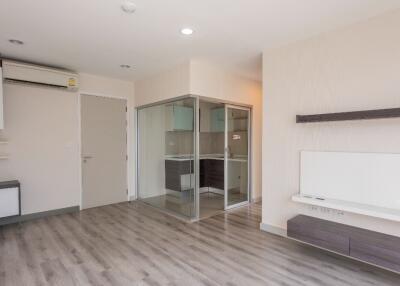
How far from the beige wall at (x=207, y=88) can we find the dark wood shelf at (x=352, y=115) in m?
1.76

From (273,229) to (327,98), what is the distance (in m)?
1.99

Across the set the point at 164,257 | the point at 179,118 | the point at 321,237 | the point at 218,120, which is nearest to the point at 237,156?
the point at 218,120

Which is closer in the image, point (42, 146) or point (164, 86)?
point (42, 146)

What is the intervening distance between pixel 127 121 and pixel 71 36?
2501 mm

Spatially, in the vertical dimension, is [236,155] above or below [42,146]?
below

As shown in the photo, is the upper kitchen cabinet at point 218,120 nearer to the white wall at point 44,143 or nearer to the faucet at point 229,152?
the faucet at point 229,152

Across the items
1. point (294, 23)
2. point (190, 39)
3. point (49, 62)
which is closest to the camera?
point (294, 23)

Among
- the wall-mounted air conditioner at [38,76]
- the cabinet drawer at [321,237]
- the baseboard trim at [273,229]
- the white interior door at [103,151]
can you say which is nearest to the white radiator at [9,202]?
the white interior door at [103,151]

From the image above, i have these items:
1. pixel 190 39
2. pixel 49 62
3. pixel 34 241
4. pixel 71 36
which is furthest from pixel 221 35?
pixel 34 241

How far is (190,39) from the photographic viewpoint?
3219 mm

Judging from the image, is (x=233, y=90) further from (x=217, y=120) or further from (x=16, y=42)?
(x=16, y=42)

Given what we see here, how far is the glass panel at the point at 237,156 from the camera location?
494 cm

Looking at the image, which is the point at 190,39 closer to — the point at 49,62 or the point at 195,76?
the point at 195,76

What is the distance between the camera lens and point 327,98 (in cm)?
301
